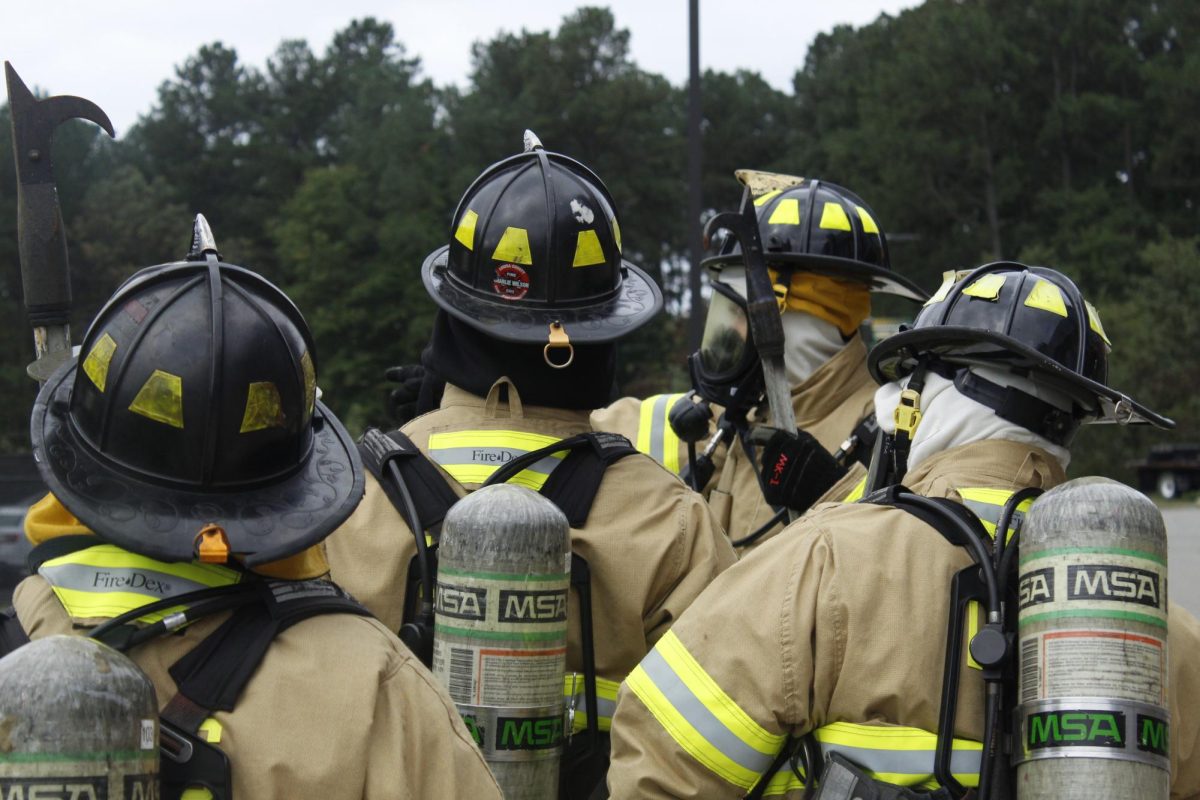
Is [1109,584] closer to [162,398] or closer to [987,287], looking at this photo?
[987,287]

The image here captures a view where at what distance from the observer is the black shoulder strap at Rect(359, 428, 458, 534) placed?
3613mm

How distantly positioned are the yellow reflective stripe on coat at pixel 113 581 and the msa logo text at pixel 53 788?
0.40 metres

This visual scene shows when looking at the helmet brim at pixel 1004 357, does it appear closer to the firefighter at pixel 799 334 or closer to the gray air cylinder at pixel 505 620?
the gray air cylinder at pixel 505 620

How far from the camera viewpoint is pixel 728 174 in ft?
212

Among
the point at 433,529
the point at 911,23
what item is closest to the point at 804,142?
the point at 911,23

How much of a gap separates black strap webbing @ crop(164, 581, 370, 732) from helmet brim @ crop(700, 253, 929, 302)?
3240 mm

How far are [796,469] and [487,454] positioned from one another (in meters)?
1.41

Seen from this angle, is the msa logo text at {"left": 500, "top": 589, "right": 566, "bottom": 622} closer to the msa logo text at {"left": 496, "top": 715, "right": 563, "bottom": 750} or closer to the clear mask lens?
the msa logo text at {"left": 496, "top": 715, "right": 563, "bottom": 750}

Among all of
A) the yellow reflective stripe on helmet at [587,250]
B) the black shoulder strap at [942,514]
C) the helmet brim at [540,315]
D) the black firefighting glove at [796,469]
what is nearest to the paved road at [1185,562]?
the black firefighting glove at [796,469]

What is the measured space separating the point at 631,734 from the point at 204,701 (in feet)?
3.38

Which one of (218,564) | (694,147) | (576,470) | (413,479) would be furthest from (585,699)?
(694,147)

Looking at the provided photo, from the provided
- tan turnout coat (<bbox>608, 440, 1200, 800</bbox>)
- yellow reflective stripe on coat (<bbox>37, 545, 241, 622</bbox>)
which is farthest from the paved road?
yellow reflective stripe on coat (<bbox>37, 545, 241, 622</bbox>)

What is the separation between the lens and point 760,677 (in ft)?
9.23

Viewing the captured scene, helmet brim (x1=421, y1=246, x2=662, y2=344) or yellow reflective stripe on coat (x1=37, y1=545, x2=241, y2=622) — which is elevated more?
helmet brim (x1=421, y1=246, x2=662, y2=344)
